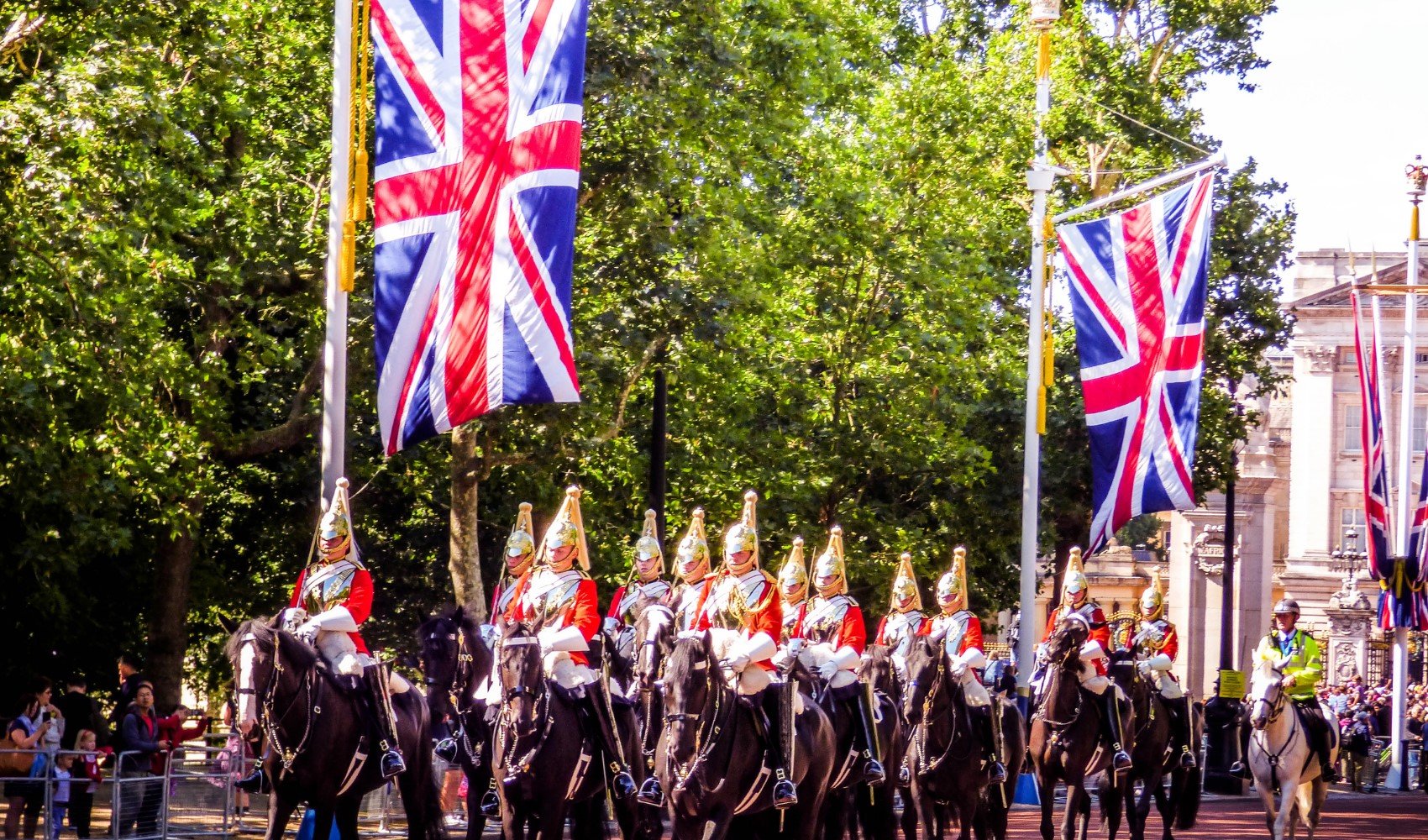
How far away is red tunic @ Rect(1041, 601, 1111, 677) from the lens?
20375 millimetres

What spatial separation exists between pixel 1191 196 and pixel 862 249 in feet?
37.8

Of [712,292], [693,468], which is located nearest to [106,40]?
[712,292]

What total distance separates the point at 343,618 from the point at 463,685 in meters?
2.12

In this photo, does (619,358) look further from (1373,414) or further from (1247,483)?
(1247,483)

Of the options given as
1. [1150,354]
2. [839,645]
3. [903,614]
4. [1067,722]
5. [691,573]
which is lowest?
[1067,722]

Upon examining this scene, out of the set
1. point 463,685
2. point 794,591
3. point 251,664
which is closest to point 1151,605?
point 794,591

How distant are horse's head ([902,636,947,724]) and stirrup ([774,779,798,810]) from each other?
366cm

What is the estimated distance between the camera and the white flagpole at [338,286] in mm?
15711

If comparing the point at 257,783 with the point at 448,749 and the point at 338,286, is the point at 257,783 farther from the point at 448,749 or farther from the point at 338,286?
the point at 338,286

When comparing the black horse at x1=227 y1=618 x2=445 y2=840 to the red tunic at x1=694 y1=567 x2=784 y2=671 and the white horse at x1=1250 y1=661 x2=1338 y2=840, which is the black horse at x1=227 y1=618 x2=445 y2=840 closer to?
the red tunic at x1=694 y1=567 x2=784 y2=671

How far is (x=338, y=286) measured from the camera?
52.0ft

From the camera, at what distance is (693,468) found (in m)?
31.4

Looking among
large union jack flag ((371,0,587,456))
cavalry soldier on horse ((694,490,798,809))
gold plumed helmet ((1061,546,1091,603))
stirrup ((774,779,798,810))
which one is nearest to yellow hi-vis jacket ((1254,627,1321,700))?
gold plumed helmet ((1061,546,1091,603))

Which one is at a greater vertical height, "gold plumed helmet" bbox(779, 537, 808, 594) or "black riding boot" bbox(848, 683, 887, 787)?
"gold plumed helmet" bbox(779, 537, 808, 594)
